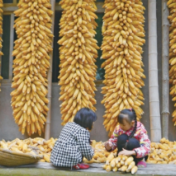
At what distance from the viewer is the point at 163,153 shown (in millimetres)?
4602

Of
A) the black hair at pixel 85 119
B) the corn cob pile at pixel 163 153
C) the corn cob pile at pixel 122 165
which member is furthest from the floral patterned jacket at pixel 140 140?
the corn cob pile at pixel 163 153

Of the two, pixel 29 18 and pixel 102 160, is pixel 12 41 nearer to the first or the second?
pixel 29 18

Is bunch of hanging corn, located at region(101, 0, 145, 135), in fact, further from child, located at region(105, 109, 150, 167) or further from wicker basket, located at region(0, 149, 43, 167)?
wicker basket, located at region(0, 149, 43, 167)

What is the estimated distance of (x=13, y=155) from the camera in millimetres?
3455

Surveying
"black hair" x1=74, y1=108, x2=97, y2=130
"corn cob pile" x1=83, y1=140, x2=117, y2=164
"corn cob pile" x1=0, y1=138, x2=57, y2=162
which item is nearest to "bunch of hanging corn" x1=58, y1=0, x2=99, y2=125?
"corn cob pile" x1=0, y1=138, x2=57, y2=162

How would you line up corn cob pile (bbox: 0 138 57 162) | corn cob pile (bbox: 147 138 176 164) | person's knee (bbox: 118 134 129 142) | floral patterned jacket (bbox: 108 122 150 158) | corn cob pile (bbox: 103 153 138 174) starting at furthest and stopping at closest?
1. corn cob pile (bbox: 147 138 176 164)
2. corn cob pile (bbox: 0 138 57 162)
3. person's knee (bbox: 118 134 129 142)
4. floral patterned jacket (bbox: 108 122 150 158)
5. corn cob pile (bbox: 103 153 138 174)

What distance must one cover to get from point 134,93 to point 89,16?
143cm

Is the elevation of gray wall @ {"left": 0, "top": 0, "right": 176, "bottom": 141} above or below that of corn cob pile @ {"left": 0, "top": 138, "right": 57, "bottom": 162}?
above

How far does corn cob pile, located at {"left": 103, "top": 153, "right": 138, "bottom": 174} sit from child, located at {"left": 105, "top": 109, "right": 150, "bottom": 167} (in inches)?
2.4

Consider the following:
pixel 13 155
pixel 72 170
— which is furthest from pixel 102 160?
pixel 13 155

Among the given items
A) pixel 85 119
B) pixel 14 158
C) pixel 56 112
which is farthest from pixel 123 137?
pixel 56 112

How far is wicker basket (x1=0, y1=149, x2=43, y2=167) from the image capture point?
3430 millimetres

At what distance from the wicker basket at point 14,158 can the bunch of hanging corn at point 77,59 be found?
5.63 feet

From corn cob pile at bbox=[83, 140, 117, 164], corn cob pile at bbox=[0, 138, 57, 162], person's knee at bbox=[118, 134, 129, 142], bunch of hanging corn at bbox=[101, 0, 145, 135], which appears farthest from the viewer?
bunch of hanging corn at bbox=[101, 0, 145, 135]
